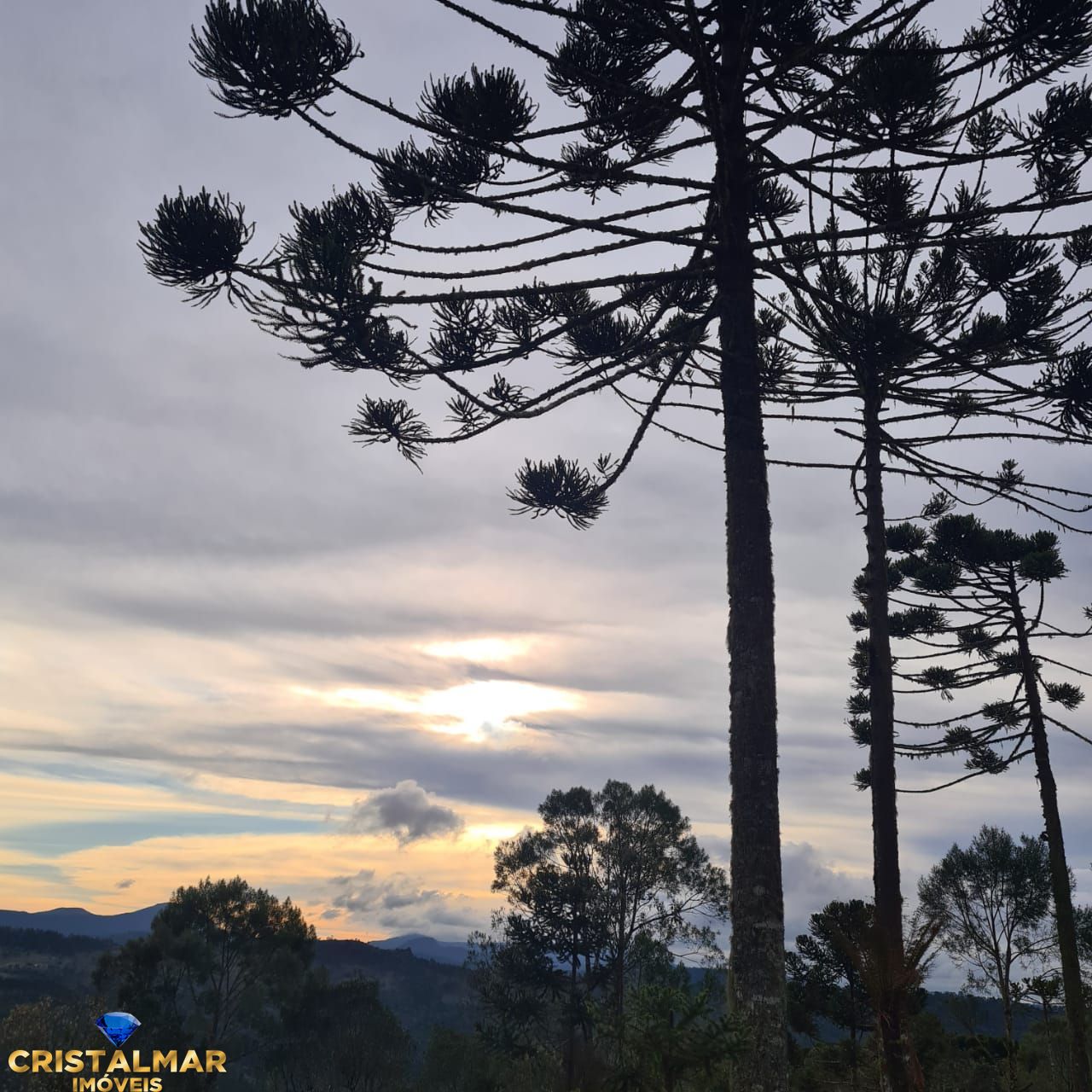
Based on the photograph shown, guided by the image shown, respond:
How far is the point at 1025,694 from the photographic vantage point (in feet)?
66.1

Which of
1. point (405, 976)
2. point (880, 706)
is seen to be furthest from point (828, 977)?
point (405, 976)

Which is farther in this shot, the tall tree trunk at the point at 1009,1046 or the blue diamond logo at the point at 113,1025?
the tall tree trunk at the point at 1009,1046

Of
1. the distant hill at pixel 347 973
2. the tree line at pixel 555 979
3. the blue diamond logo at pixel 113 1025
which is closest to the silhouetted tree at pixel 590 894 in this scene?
the tree line at pixel 555 979

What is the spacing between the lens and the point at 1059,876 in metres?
18.7

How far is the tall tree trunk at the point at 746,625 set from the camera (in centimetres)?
612

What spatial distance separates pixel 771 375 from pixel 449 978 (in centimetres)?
10933

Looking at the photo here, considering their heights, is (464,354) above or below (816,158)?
below

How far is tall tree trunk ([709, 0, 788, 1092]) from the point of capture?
20.1 ft

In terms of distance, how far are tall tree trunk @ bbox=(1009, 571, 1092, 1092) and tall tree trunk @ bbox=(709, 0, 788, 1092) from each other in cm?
1476

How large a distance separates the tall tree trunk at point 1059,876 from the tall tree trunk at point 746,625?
14.8 meters

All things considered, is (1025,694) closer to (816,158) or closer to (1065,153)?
(1065,153)

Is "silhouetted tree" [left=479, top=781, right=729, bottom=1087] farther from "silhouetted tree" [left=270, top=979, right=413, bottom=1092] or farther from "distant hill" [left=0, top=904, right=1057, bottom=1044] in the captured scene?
"distant hill" [left=0, top=904, right=1057, bottom=1044]

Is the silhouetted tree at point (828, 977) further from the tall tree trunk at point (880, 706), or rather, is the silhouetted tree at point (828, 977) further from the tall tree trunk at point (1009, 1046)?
the tall tree trunk at point (880, 706)

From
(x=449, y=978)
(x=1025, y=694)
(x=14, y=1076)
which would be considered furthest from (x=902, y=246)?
(x=449, y=978)
